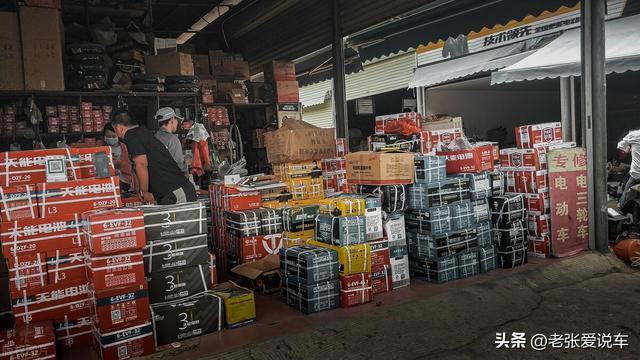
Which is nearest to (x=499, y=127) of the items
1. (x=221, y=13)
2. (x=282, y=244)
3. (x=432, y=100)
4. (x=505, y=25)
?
(x=432, y=100)

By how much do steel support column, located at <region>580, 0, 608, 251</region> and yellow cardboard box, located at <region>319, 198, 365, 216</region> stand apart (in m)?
3.14

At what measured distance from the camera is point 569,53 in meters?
7.04

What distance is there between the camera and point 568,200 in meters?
5.98

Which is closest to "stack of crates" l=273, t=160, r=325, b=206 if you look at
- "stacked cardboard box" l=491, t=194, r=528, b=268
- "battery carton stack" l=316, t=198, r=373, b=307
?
"battery carton stack" l=316, t=198, r=373, b=307

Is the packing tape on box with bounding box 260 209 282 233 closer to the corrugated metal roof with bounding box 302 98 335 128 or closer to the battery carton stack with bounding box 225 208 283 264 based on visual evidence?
the battery carton stack with bounding box 225 208 283 264

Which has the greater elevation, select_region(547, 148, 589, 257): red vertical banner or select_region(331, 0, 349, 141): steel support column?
select_region(331, 0, 349, 141): steel support column

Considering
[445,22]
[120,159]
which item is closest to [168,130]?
[120,159]

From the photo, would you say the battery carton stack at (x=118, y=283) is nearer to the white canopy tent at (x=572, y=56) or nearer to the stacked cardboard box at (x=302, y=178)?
the stacked cardboard box at (x=302, y=178)

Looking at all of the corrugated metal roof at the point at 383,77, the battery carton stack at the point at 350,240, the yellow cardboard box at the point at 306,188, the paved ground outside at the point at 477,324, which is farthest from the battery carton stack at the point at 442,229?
the corrugated metal roof at the point at 383,77

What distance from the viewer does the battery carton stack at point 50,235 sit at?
380cm

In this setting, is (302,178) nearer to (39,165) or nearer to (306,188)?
(306,188)

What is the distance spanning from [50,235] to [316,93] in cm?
1137

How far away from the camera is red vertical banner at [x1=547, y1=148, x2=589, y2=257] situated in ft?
19.4

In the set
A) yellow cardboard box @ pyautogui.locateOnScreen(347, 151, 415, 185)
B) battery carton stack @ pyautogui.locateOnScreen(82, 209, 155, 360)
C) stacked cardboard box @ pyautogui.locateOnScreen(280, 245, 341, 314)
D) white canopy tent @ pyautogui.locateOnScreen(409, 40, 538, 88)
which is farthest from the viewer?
white canopy tent @ pyautogui.locateOnScreen(409, 40, 538, 88)
